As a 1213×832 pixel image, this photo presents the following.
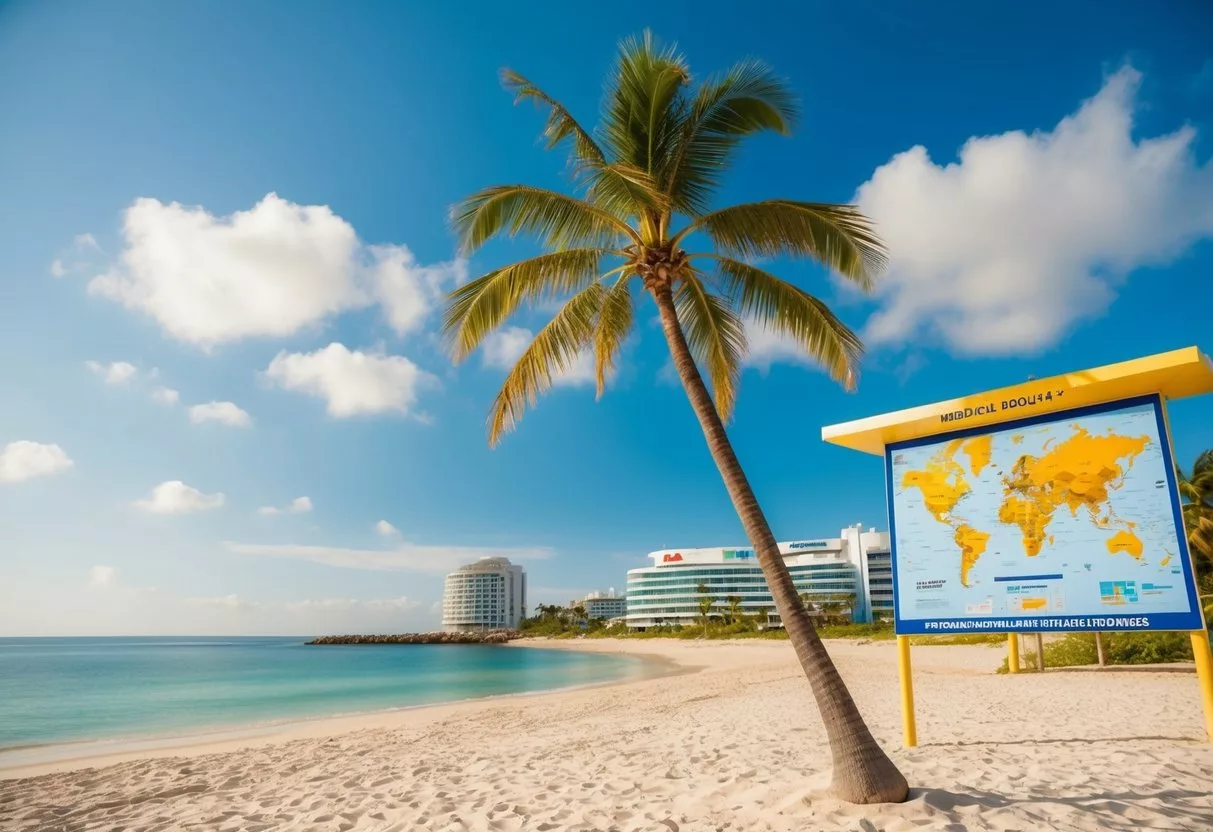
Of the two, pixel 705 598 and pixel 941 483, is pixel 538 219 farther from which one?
pixel 705 598

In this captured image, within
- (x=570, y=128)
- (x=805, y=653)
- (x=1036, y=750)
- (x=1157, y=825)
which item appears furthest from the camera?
(x=570, y=128)

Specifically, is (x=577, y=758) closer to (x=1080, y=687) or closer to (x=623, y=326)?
(x=623, y=326)

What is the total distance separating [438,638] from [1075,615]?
135 metres

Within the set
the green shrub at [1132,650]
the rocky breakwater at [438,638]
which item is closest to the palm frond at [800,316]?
the green shrub at [1132,650]

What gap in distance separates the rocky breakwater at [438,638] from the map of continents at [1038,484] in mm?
119715

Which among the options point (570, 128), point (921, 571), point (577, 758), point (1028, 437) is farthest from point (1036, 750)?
point (570, 128)

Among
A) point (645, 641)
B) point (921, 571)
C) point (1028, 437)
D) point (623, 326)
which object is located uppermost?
point (623, 326)

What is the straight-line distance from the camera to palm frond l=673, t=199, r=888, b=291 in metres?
6.95

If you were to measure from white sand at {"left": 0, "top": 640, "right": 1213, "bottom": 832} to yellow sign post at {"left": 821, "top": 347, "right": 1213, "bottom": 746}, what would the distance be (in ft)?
4.21

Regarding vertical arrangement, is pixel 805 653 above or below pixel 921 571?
below

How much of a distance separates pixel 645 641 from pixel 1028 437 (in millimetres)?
79592

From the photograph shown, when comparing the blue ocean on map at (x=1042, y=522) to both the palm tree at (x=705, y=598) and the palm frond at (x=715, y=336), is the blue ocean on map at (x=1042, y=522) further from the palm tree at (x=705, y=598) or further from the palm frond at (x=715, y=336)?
the palm tree at (x=705, y=598)

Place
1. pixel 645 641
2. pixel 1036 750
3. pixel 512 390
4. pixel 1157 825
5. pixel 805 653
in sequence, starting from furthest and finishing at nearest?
pixel 645 641 → pixel 512 390 → pixel 1036 750 → pixel 805 653 → pixel 1157 825

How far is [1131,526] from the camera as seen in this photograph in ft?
19.8
